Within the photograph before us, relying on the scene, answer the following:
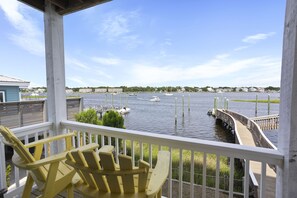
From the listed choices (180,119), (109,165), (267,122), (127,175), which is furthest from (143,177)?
(180,119)

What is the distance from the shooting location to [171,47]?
43.0ft

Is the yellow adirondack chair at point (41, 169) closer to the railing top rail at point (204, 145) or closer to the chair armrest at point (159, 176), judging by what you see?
the railing top rail at point (204, 145)

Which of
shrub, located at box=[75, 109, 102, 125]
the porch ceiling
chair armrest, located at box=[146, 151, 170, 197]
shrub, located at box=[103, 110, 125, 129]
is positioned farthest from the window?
chair armrest, located at box=[146, 151, 170, 197]

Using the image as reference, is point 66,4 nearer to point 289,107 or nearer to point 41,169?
point 41,169

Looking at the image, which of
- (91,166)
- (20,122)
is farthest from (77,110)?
(91,166)

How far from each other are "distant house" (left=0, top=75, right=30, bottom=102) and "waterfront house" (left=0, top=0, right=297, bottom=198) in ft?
14.3

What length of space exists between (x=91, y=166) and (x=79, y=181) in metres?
0.39

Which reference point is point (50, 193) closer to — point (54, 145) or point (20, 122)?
point (54, 145)

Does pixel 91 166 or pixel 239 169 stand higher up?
pixel 91 166

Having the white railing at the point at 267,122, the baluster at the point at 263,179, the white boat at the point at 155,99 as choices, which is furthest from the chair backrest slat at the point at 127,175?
the white boat at the point at 155,99

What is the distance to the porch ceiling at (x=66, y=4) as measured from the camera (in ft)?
7.26

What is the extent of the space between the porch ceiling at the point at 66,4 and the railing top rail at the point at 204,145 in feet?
5.42

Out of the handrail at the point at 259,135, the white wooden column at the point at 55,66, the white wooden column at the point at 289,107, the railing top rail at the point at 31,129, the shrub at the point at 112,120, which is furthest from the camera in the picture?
the shrub at the point at 112,120

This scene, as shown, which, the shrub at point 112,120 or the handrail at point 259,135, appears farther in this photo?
the shrub at point 112,120
